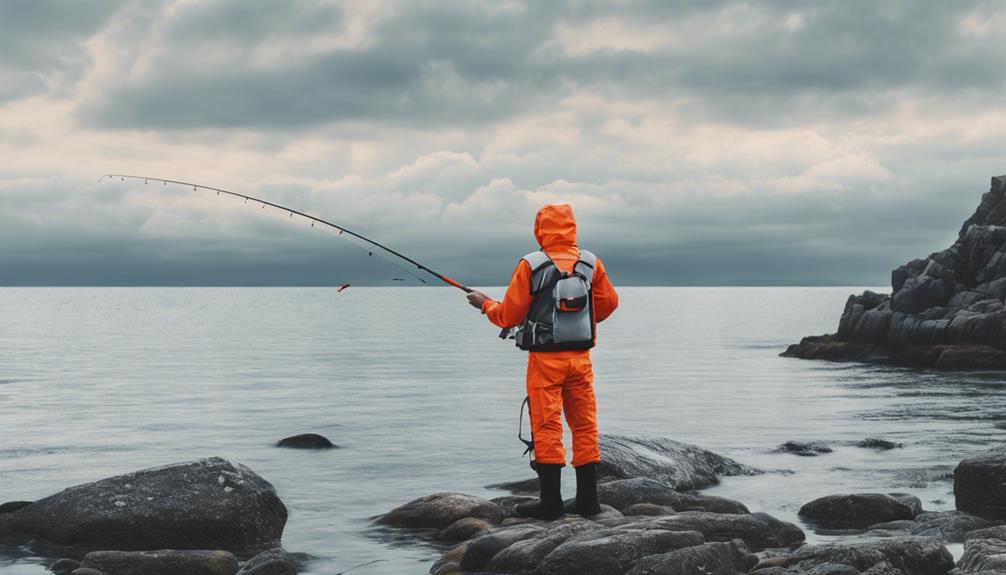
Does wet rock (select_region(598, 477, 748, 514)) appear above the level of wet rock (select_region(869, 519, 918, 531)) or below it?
above

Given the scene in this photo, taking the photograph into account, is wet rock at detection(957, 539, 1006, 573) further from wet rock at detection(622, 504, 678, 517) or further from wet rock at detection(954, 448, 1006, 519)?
wet rock at detection(954, 448, 1006, 519)

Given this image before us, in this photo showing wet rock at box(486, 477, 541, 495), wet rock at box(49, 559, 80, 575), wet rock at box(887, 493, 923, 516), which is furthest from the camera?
wet rock at box(486, 477, 541, 495)

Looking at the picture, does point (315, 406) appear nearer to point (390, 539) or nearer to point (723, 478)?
point (723, 478)

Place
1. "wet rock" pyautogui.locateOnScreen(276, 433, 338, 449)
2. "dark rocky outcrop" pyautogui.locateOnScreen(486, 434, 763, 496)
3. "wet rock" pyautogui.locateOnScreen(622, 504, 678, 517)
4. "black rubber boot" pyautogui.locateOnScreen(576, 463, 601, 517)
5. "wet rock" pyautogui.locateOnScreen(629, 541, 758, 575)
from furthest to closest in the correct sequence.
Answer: "wet rock" pyautogui.locateOnScreen(276, 433, 338, 449) < "dark rocky outcrop" pyautogui.locateOnScreen(486, 434, 763, 496) < "wet rock" pyautogui.locateOnScreen(622, 504, 678, 517) < "black rubber boot" pyautogui.locateOnScreen(576, 463, 601, 517) < "wet rock" pyautogui.locateOnScreen(629, 541, 758, 575)

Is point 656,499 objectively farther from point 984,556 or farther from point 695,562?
point 984,556

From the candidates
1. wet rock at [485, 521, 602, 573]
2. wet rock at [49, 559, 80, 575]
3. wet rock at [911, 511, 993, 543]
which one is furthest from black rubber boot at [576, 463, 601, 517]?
wet rock at [49, 559, 80, 575]

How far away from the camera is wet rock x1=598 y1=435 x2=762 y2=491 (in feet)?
43.2

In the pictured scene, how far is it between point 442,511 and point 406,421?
12.7 meters

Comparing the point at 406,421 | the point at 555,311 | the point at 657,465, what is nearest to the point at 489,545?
the point at 555,311

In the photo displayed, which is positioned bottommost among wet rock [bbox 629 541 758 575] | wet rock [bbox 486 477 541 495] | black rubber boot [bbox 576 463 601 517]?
wet rock [bbox 486 477 541 495]

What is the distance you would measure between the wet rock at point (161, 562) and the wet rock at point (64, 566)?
24 centimetres

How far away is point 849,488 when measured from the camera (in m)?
14.5

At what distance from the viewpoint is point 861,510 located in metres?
11.4

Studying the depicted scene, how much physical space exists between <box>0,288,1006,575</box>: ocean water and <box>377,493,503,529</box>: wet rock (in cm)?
37
